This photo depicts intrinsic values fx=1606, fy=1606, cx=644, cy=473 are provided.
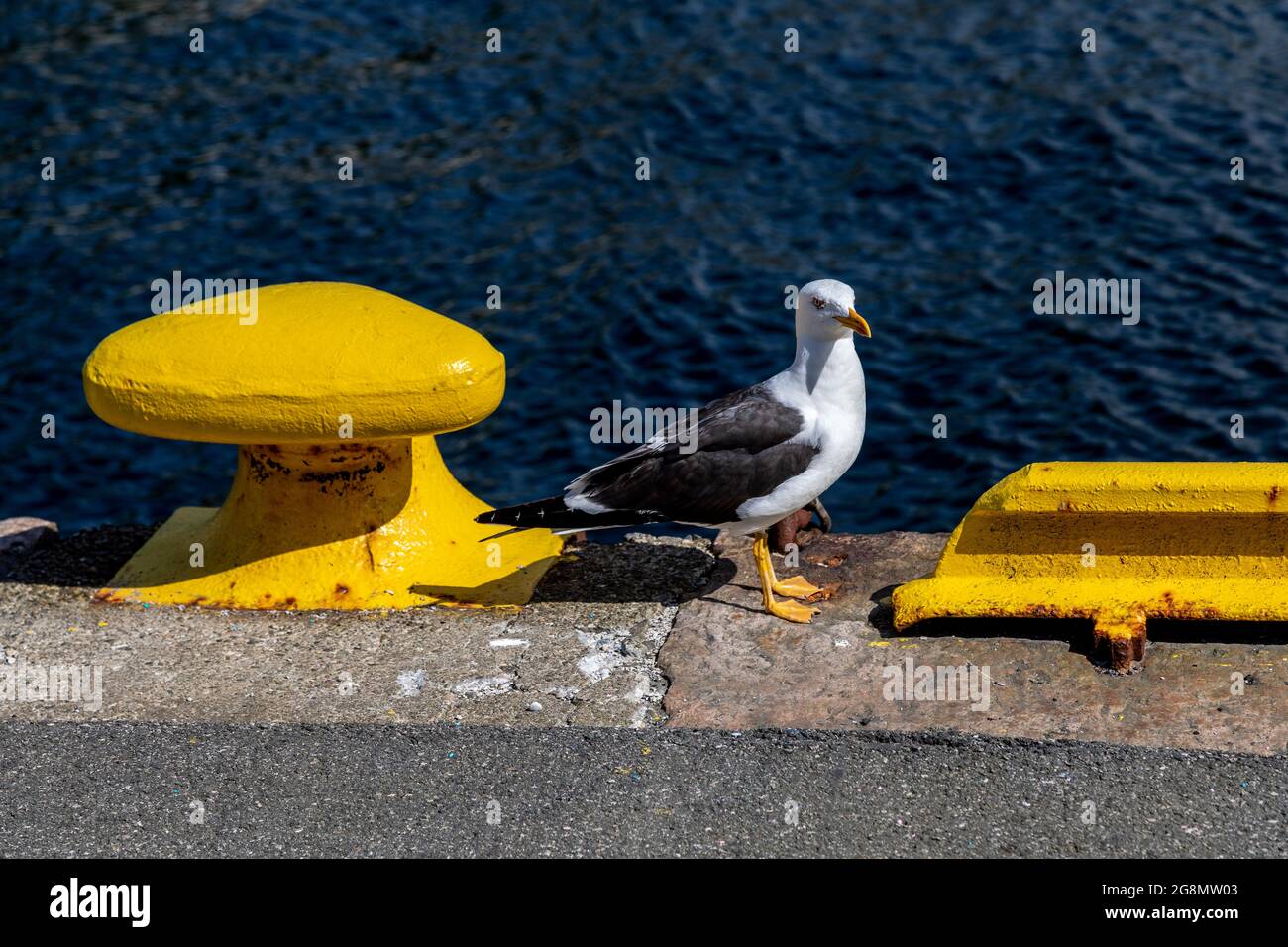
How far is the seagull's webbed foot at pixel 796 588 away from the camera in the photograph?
6273 mm

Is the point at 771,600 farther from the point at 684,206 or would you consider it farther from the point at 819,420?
the point at 684,206

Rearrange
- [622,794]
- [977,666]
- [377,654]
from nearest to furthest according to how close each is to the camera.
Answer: [622,794] → [977,666] → [377,654]

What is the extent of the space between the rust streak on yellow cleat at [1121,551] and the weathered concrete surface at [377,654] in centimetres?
110

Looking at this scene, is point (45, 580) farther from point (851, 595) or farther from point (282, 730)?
point (851, 595)

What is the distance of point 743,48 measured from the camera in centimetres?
1495

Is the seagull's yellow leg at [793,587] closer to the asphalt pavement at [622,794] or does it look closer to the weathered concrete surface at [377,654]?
the weathered concrete surface at [377,654]

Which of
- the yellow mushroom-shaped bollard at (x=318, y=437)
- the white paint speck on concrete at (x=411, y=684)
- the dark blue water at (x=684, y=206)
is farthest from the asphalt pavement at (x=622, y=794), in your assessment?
the dark blue water at (x=684, y=206)

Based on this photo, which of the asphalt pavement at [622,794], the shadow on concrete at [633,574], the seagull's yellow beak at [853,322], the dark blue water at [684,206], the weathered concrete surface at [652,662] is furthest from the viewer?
the dark blue water at [684,206]

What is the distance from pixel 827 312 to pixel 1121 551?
1.38 m

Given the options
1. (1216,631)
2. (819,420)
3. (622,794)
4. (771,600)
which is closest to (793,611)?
(771,600)

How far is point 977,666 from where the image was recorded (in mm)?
5543

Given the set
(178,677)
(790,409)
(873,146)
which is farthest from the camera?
(873,146)
